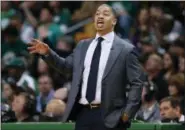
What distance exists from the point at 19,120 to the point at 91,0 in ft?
14.7

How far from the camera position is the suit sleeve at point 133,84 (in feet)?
23.9

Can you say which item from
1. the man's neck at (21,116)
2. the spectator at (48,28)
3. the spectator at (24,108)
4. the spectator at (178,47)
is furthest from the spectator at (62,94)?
the spectator at (48,28)

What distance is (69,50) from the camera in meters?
13.5

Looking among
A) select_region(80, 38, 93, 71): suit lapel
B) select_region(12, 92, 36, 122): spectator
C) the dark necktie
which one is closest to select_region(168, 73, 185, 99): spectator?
select_region(12, 92, 36, 122): spectator

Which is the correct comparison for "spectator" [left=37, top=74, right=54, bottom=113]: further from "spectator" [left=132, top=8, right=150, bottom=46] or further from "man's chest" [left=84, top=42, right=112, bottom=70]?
"man's chest" [left=84, top=42, right=112, bottom=70]

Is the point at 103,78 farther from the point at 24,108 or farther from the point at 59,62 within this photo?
the point at 24,108

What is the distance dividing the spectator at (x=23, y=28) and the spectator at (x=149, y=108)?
4286mm

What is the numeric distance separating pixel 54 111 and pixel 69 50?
335cm

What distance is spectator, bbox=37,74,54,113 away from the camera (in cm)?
1175

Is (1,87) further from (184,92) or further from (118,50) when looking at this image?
(118,50)

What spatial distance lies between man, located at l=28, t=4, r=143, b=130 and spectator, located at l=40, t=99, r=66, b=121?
7.72 feet

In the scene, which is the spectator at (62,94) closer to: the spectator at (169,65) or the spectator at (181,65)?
the spectator at (169,65)

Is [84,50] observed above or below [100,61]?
above

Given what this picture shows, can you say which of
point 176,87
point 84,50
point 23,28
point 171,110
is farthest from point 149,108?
point 23,28
